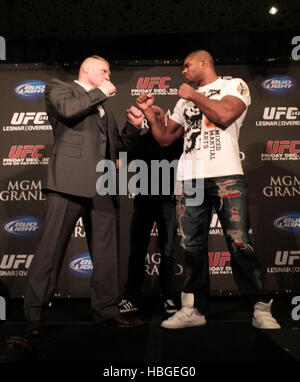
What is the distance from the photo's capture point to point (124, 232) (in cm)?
369

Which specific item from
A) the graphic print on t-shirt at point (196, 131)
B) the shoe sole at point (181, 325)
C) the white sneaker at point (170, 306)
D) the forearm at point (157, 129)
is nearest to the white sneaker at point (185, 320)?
the shoe sole at point (181, 325)

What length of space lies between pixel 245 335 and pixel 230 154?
3.49 feet

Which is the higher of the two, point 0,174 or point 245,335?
point 0,174

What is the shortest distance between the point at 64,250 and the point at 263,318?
4.17ft

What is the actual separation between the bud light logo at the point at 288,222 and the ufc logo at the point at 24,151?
7.73 ft

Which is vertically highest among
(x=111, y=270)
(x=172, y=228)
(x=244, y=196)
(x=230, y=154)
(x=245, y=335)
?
(x=230, y=154)

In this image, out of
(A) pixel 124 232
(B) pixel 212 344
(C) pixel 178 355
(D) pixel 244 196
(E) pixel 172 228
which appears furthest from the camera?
(A) pixel 124 232

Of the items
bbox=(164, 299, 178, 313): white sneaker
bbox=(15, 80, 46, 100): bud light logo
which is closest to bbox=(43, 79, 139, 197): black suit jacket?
bbox=(164, 299, 178, 313): white sneaker

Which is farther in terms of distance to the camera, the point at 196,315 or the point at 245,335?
the point at 196,315

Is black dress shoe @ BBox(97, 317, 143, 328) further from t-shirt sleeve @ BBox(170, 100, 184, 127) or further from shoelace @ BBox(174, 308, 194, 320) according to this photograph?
t-shirt sleeve @ BBox(170, 100, 184, 127)

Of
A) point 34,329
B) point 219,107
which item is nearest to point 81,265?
point 34,329
